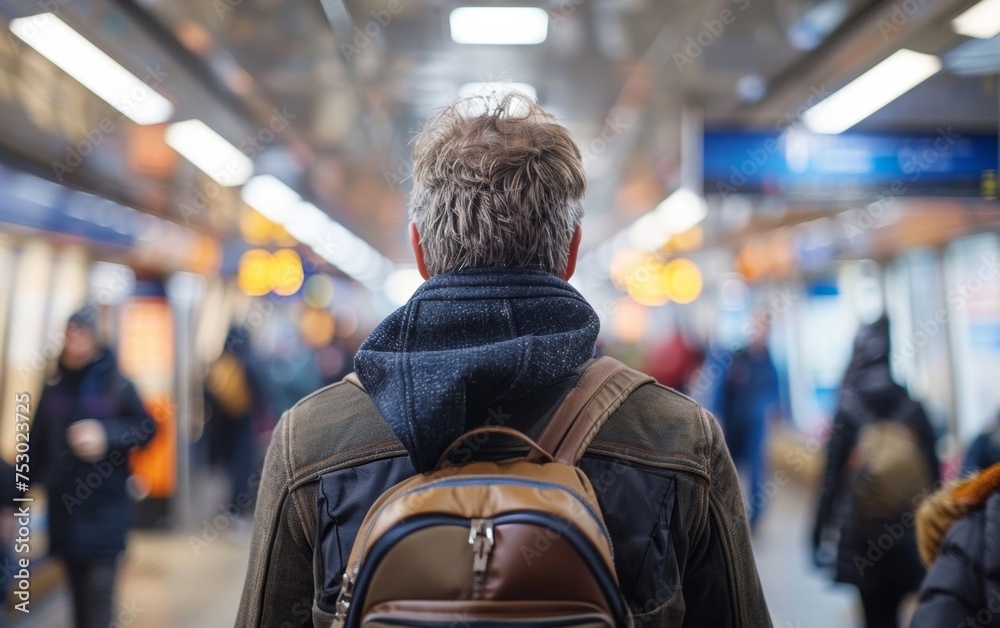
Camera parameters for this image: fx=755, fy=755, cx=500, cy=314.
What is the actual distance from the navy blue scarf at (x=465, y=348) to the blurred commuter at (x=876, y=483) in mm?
2807

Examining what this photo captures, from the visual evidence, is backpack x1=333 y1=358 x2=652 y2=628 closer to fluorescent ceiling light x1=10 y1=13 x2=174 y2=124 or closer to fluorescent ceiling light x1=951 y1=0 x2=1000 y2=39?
fluorescent ceiling light x1=10 y1=13 x2=174 y2=124

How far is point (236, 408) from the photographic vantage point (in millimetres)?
7605

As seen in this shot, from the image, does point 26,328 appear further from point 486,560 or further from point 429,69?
point 486,560

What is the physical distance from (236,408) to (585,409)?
7.07 meters

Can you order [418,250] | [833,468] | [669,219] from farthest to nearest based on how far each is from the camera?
1. [669,219]
2. [833,468]
3. [418,250]

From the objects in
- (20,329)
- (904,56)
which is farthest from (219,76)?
(904,56)

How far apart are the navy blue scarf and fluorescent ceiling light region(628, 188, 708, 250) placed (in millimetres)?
8450

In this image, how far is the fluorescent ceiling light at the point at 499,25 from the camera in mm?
4988

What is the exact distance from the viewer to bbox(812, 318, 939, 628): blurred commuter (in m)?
3.39

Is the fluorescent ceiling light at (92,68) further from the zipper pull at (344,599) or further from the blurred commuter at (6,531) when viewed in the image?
the zipper pull at (344,599)

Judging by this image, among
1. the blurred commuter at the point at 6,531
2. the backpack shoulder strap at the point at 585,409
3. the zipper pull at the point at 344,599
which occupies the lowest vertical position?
the blurred commuter at the point at 6,531
